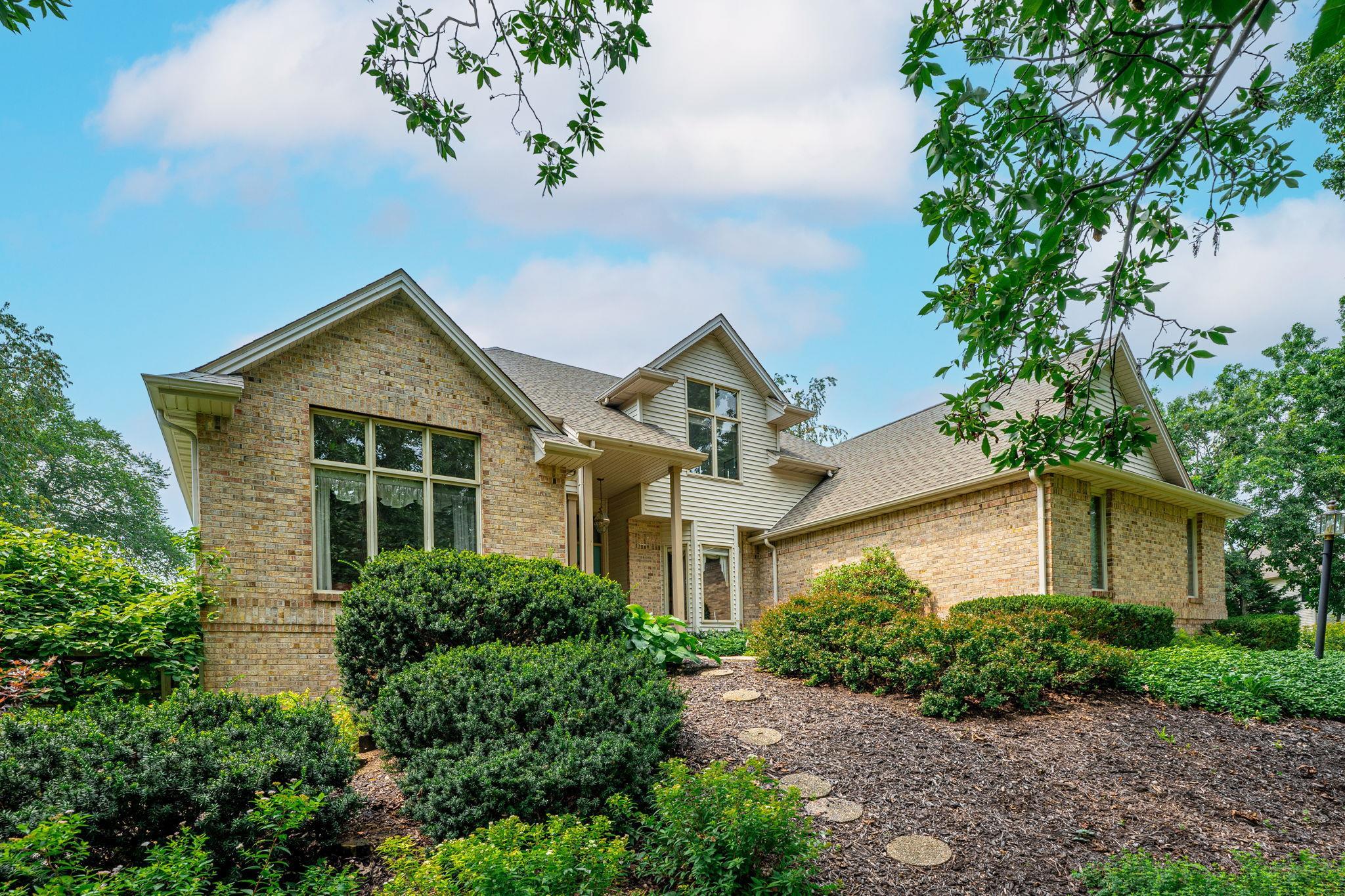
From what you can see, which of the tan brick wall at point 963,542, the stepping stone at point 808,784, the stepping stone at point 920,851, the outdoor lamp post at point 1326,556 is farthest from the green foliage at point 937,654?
the outdoor lamp post at point 1326,556

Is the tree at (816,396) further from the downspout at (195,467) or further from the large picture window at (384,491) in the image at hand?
the downspout at (195,467)

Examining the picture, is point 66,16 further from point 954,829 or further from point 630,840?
point 954,829

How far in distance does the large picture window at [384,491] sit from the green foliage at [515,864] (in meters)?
5.69

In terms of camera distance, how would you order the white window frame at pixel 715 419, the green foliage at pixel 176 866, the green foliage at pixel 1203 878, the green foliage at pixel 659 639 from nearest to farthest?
1. the green foliage at pixel 176 866
2. the green foliage at pixel 1203 878
3. the green foliage at pixel 659 639
4. the white window frame at pixel 715 419

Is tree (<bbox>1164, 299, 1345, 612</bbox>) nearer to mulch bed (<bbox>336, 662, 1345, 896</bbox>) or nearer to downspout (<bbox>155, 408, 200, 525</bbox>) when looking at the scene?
mulch bed (<bbox>336, 662, 1345, 896</bbox>)

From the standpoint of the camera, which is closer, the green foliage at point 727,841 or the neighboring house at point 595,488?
the green foliage at point 727,841

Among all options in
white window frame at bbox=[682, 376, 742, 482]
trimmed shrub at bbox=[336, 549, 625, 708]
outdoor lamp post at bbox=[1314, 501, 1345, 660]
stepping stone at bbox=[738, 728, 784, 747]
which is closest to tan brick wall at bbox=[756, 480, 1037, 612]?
white window frame at bbox=[682, 376, 742, 482]

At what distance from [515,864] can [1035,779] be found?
14.3ft

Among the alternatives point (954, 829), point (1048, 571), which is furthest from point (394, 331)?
point (1048, 571)

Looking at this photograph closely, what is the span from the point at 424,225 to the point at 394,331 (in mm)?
4239

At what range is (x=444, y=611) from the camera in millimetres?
6227

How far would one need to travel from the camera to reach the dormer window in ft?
54.2

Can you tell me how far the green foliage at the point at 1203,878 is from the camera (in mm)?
4066

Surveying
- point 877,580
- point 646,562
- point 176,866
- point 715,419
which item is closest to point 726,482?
point 715,419
